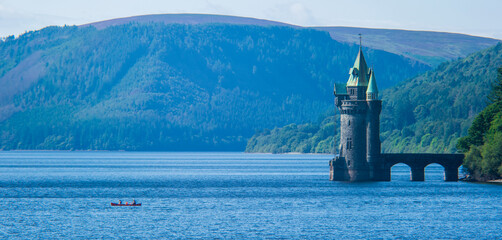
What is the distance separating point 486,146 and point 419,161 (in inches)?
499

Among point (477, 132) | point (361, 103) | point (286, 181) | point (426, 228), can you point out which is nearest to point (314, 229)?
point (426, 228)

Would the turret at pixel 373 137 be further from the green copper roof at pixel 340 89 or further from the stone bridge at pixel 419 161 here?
the green copper roof at pixel 340 89

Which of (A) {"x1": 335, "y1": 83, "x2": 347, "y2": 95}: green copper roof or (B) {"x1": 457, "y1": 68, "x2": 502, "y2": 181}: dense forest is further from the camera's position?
(A) {"x1": 335, "y1": 83, "x2": 347, "y2": 95}: green copper roof

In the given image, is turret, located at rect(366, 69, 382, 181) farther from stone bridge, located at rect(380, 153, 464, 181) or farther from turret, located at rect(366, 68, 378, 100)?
stone bridge, located at rect(380, 153, 464, 181)

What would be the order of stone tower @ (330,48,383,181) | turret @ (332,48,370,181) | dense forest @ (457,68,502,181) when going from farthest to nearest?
stone tower @ (330,48,383,181) → turret @ (332,48,370,181) → dense forest @ (457,68,502,181)

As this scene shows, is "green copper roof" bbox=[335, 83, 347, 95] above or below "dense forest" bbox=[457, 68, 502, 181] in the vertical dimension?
above

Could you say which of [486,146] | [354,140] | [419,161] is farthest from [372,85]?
[486,146]

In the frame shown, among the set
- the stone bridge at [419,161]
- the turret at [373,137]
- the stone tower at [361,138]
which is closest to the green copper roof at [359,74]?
the stone tower at [361,138]

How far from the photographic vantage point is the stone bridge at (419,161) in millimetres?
135000

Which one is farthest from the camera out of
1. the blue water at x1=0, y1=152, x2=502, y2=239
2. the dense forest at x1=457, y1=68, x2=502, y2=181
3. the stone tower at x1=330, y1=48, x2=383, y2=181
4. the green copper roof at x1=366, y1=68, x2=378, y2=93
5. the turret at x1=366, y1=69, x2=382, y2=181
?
the green copper roof at x1=366, y1=68, x2=378, y2=93

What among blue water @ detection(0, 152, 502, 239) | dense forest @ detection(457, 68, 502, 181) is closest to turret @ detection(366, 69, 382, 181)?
blue water @ detection(0, 152, 502, 239)

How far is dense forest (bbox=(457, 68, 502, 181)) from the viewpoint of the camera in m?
129

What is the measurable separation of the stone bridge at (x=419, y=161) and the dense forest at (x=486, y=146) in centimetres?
263

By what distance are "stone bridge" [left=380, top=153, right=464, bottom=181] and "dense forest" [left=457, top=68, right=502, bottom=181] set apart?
2628mm
